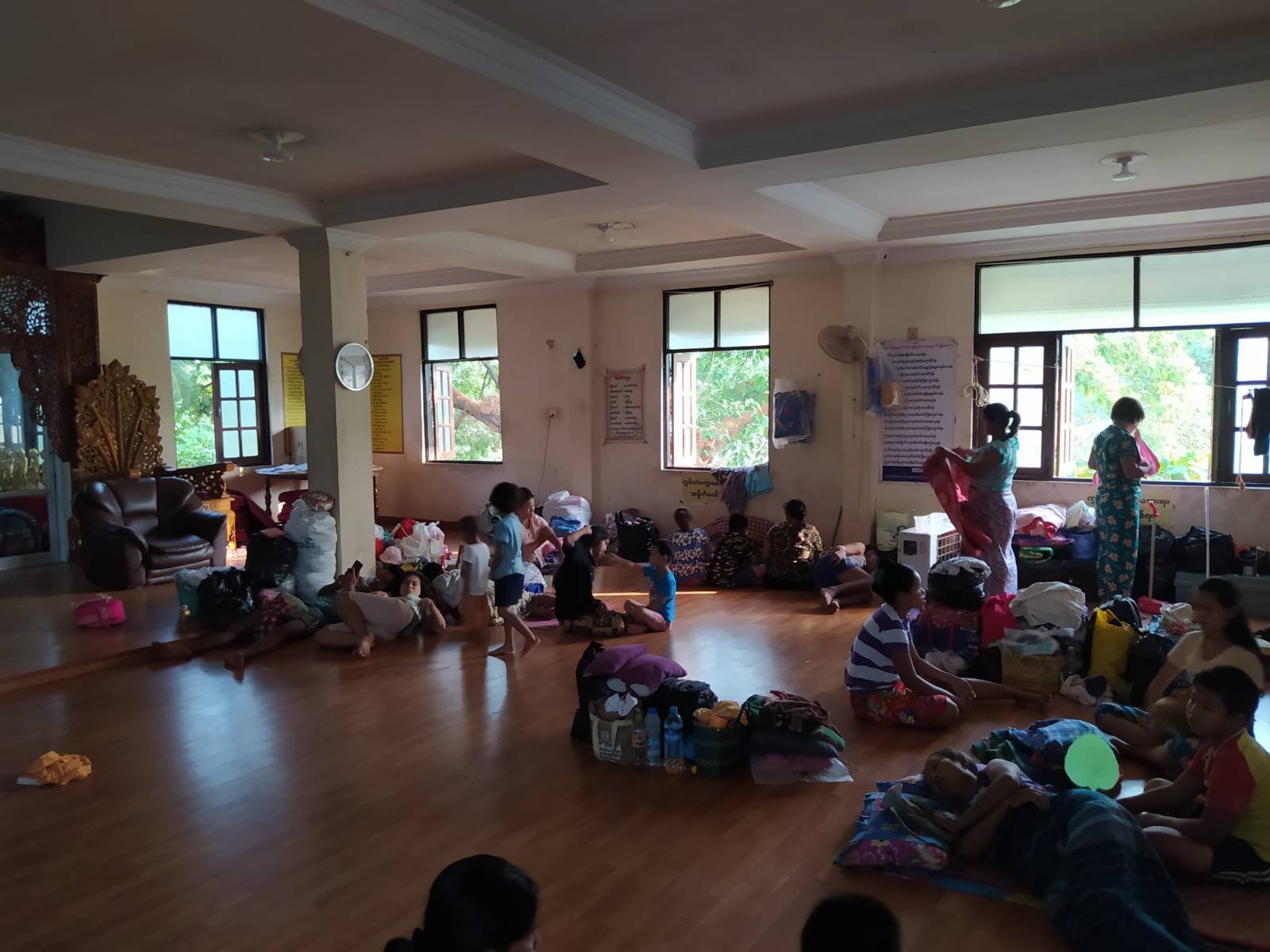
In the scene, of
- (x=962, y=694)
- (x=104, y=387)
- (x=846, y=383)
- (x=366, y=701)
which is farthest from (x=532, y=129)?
(x=104, y=387)

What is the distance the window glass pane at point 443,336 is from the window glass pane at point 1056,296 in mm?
6150

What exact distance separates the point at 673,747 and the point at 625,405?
6459 millimetres

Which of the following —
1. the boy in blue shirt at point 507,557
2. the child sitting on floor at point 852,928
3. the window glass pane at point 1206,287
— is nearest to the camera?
the child sitting on floor at point 852,928

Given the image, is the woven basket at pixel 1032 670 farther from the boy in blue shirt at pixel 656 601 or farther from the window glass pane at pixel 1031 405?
the window glass pane at pixel 1031 405

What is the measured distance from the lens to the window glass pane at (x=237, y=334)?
1103 cm

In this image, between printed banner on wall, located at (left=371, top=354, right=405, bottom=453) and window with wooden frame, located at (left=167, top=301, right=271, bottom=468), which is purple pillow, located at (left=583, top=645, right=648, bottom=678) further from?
printed banner on wall, located at (left=371, top=354, right=405, bottom=453)

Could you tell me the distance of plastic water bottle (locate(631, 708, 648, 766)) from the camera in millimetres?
4160

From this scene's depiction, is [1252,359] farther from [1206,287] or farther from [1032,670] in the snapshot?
[1032,670]

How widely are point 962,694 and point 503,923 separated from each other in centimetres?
372

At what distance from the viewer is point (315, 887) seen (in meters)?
3.18

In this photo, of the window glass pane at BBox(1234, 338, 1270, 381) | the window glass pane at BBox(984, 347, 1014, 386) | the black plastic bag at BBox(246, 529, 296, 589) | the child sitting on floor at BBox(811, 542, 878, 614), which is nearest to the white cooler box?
the child sitting on floor at BBox(811, 542, 878, 614)

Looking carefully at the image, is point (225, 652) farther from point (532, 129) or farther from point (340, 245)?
point (532, 129)

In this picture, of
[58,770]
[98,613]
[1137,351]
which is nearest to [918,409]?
[1137,351]

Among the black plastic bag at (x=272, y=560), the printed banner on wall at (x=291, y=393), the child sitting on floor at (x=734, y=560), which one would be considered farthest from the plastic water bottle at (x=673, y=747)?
the printed banner on wall at (x=291, y=393)
